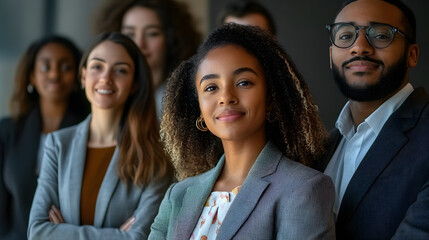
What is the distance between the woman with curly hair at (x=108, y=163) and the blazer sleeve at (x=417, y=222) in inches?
47.5

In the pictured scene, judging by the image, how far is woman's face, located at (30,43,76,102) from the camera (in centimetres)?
388

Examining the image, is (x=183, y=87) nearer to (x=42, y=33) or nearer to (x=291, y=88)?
(x=291, y=88)

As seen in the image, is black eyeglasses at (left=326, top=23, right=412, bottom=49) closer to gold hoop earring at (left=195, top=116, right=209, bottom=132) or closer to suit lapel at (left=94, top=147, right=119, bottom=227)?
gold hoop earring at (left=195, top=116, right=209, bottom=132)

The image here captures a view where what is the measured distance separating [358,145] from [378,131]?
104 mm

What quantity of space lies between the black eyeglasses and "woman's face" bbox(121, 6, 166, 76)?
80.3 inches

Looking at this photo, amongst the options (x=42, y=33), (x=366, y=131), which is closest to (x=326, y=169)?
(x=366, y=131)

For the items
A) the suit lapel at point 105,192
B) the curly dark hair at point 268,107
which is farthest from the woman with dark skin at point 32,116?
the curly dark hair at point 268,107

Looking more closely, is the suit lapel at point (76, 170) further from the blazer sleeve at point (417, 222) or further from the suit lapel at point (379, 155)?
the blazer sleeve at point (417, 222)

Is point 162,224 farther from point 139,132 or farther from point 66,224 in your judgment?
point 139,132

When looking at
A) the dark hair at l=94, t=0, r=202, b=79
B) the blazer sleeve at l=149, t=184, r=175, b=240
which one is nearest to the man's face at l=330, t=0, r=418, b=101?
the blazer sleeve at l=149, t=184, r=175, b=240

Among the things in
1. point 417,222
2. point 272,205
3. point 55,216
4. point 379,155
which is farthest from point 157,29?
point 417,222

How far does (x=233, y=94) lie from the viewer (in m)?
1.97

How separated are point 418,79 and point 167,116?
81.5 inches

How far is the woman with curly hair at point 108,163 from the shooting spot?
2.73 m
